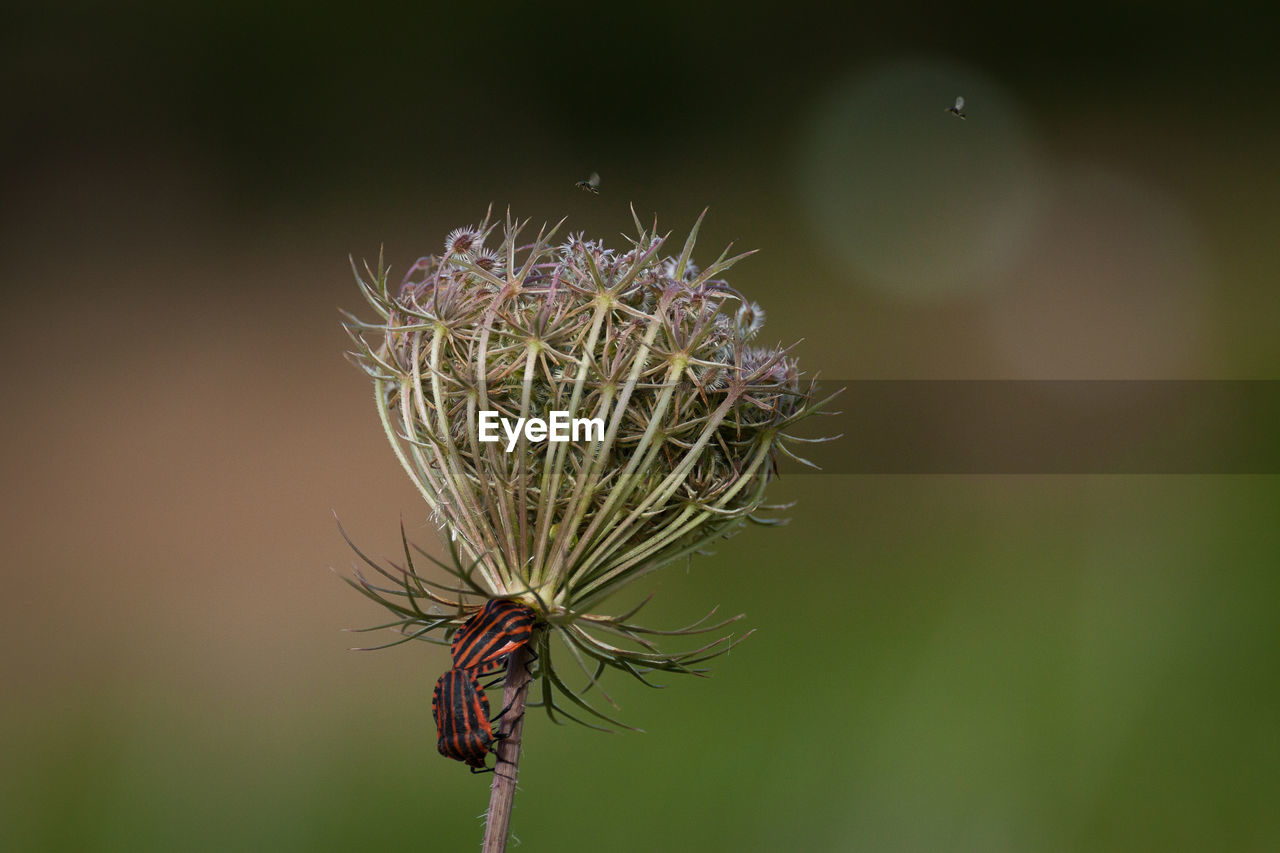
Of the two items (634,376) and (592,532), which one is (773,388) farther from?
(592,532)

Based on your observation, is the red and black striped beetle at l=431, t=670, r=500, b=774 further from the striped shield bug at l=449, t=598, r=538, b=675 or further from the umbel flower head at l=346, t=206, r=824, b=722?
the umbel flower head at l=346, t=206, r=824, b=722

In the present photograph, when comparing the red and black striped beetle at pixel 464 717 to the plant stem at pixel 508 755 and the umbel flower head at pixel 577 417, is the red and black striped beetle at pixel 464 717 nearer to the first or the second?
the plant stem at pixel 508 755

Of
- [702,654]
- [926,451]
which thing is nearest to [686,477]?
[702,654]

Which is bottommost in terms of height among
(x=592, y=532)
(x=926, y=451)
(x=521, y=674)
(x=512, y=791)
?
(x=512, y=791)

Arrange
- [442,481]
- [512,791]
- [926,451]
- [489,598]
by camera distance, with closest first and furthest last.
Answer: [512,791], [489,598], [442,481], [926,451]

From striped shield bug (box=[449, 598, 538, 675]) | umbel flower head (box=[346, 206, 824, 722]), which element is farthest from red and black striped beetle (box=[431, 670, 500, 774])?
umbel flower head (box=[346, 206, 824, 722])

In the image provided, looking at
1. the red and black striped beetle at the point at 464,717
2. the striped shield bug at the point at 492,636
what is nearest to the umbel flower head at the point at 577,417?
the striped shield bug at the point at 492,636
